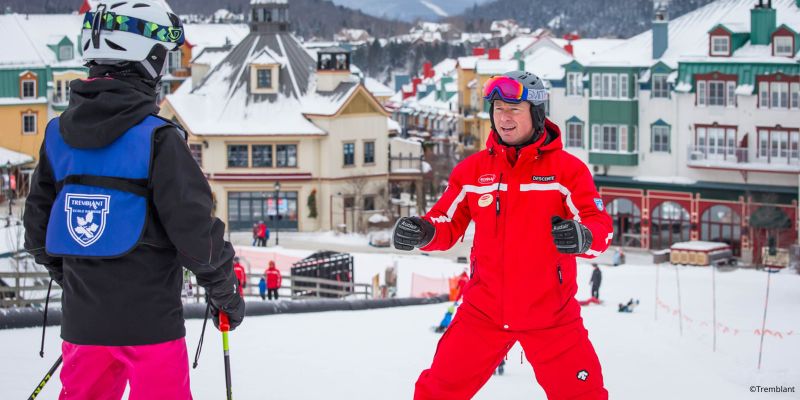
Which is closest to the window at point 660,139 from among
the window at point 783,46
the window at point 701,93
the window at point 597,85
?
the window at point 701,93


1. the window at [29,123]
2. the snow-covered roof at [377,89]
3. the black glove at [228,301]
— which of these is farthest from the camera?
the snow-covered roof at [377,89]

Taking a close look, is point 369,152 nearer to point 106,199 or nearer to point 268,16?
point 268,16

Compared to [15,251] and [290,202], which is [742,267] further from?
[15,251]

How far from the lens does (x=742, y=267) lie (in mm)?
40250

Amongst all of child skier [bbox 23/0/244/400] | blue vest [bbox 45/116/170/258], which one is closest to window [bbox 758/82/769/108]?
child skier [bbox 23/0/244/400]

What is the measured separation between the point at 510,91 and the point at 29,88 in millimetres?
49276

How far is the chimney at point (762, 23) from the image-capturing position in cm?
4384

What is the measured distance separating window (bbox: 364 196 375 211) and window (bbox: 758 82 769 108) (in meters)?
15.0

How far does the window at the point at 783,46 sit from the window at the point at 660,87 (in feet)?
14.0

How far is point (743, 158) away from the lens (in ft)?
144

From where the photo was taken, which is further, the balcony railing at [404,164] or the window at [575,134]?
the balcony railing at [404,164]

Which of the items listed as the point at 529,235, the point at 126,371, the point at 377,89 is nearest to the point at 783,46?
the point at 377,89

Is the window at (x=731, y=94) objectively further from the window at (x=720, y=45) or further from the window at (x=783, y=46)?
the window at (x=783, y=46)

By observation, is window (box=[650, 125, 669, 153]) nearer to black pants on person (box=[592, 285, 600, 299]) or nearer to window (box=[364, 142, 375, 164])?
window (box=[364, 142, 375, 164])
